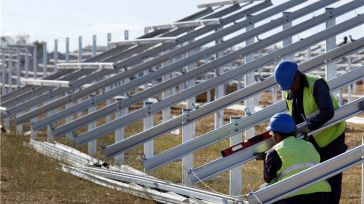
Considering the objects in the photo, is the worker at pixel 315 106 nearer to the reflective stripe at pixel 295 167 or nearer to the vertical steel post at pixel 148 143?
the reflective stripe at pixel 295 167

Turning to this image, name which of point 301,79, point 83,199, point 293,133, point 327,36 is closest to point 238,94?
point 327,36

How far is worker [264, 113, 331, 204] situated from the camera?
6359mm

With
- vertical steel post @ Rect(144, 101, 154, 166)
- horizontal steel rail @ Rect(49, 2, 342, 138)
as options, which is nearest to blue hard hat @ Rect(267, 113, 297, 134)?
vertical steel post @ Rect(144, 101, 154, 166)

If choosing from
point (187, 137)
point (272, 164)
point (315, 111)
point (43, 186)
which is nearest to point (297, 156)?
point (272, 164)

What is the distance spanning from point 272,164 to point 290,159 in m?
0.14

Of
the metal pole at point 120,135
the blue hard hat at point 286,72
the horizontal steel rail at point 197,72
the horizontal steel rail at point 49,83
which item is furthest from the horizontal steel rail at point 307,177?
the horizontal steel rail at point 49,83

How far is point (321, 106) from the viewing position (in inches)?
283

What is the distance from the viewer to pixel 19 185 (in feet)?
34.2

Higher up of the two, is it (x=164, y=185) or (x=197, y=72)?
(x=197, y=72)

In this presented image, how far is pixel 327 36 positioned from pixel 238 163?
310 cm

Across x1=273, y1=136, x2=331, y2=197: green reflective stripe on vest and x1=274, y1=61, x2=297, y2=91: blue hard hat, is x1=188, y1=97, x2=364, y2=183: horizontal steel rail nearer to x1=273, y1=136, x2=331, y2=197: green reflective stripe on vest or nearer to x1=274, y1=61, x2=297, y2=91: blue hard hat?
x1=274, y1=61, x2=297, y2=91: blue hard hat

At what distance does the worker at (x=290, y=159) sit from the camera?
20.9 ft

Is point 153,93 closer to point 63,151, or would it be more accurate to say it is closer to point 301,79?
point 63,151

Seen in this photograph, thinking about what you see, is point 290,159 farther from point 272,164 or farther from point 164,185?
point 164,185
